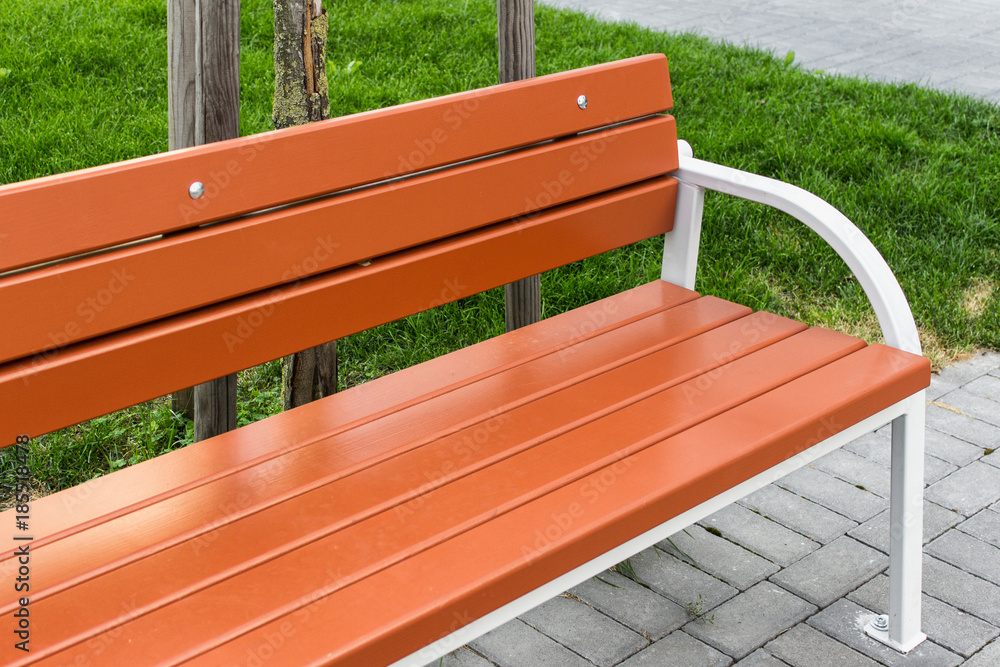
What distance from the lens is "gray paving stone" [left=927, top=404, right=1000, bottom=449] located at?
3078 mm

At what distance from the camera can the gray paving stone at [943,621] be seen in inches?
90.7

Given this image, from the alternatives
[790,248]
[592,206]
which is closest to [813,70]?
[790,248]

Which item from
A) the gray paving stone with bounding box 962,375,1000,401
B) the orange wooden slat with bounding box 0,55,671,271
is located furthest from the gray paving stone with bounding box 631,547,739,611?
the gray paving stone with bounding box 962,375,1000,401

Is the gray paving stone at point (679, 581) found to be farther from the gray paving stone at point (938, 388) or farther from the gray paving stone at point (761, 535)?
the gray paving stone at point (938, 388)

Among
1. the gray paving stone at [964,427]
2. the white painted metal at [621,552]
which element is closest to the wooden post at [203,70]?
the white painted metal at [621,552]

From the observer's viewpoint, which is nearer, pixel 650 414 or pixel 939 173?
pixel 650 414

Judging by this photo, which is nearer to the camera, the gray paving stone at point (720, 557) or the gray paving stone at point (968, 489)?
the gray paving stone at point (720, 557)

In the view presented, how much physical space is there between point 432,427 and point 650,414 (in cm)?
41

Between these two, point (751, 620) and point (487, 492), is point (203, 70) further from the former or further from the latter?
point (751, 620)

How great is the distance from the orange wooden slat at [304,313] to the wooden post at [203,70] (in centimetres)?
55

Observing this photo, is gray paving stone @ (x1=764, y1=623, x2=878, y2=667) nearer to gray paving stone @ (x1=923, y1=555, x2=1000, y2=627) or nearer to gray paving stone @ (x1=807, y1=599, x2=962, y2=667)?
gray paving stone @ (x1=807, y1=599, x2=962, y2=667)

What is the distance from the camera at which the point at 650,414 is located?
6.51ft

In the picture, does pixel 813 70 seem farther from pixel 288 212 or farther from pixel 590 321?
pixel 288 212

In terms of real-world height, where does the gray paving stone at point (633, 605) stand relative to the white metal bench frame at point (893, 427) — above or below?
below
